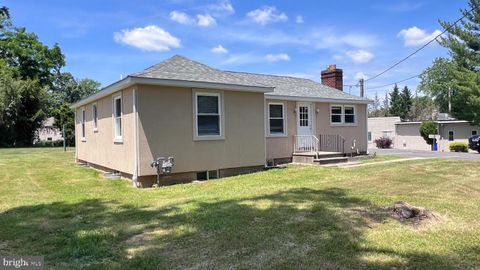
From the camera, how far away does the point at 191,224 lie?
19.0 feet

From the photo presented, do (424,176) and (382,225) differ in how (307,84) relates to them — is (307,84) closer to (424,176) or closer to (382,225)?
(424,176)

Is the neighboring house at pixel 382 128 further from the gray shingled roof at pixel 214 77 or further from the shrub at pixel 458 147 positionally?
the gray shingled roof at pixel 214 77

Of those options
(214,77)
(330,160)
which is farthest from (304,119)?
(214,77)

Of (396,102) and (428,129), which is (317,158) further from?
(396,102)

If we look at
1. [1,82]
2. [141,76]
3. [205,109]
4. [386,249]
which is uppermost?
[1,82]

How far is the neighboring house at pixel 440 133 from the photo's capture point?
29.9 metres

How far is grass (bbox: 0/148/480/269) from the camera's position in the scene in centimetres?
431

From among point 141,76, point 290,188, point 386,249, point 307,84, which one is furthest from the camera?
point 307,84

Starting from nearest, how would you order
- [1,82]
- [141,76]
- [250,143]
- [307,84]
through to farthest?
[141,76] < [250,143] < [307,84] < [1,82]

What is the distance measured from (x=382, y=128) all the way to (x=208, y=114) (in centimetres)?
2908

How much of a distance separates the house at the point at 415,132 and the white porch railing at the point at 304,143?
66.4ft

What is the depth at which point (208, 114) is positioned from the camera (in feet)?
36.4

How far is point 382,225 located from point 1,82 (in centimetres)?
3677

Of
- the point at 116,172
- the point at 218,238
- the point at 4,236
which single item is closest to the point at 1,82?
the point at 116,172
